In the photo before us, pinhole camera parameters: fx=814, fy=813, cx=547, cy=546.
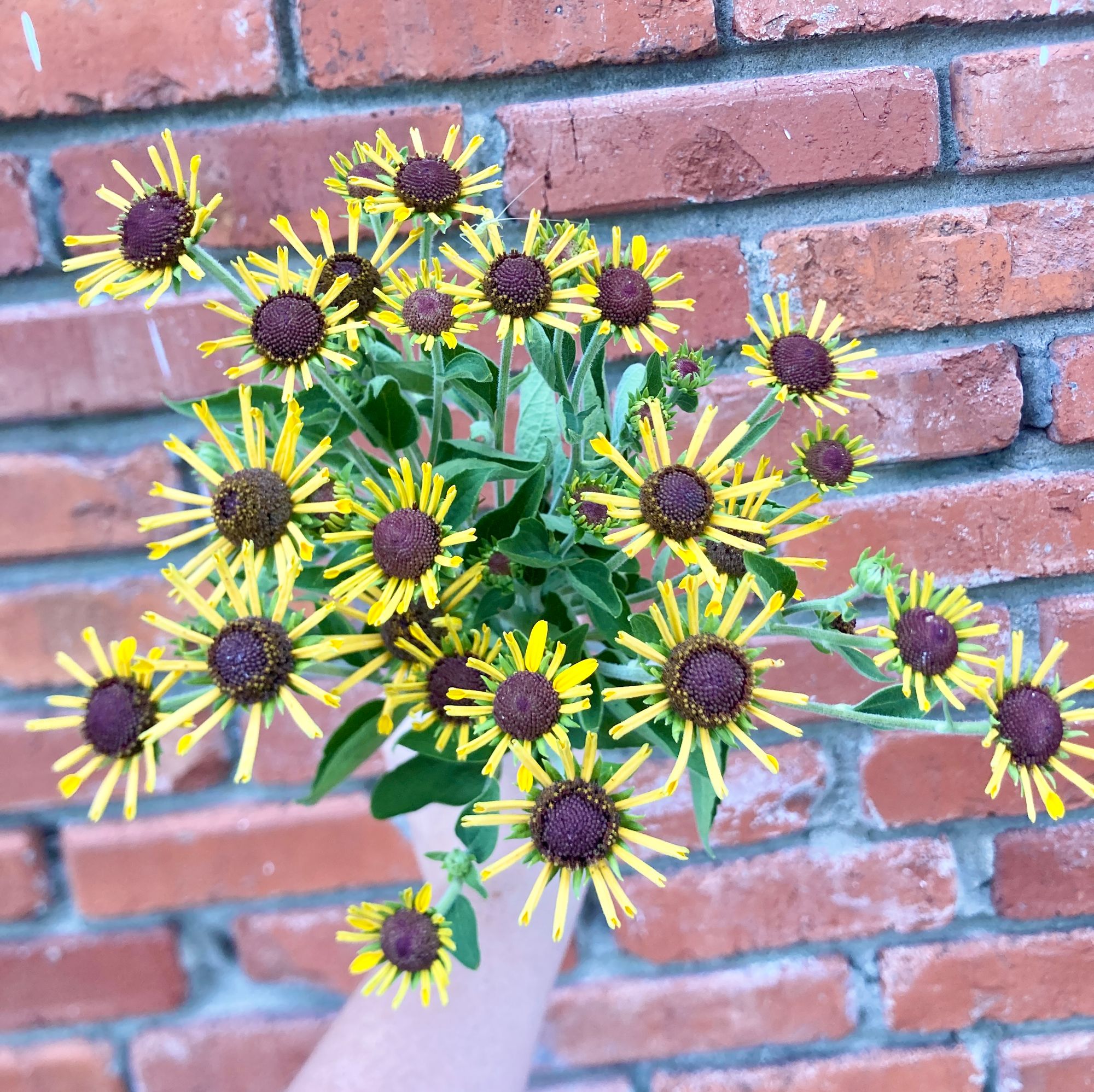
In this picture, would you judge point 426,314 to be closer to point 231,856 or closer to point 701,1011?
point 231,856

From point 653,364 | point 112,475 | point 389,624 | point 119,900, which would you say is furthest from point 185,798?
point 653,364

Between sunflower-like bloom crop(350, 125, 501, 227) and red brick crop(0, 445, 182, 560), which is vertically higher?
sunflower-like bloom crop(350, 125, 501, 227)

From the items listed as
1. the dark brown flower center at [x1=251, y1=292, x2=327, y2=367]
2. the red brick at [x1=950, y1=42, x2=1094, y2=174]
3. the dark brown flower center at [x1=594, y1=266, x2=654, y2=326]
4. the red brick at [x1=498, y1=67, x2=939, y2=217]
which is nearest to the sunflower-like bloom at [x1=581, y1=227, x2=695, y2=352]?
the dark brown flower center at [x1=594, y1=266, x2=654, y2=326]

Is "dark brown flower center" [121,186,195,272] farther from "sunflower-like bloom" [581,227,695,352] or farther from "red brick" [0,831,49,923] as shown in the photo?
"red brick" [0,831,49,923]

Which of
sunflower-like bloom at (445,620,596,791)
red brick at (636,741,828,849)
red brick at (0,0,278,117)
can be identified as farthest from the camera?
red brick at (636,741,828,849)

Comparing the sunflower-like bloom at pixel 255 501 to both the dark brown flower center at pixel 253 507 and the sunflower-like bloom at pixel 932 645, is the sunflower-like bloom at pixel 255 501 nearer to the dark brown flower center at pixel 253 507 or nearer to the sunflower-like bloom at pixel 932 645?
the dark brown flower center at pixel 253 507

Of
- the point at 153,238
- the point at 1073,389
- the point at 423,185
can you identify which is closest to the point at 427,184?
the point at 423,185
